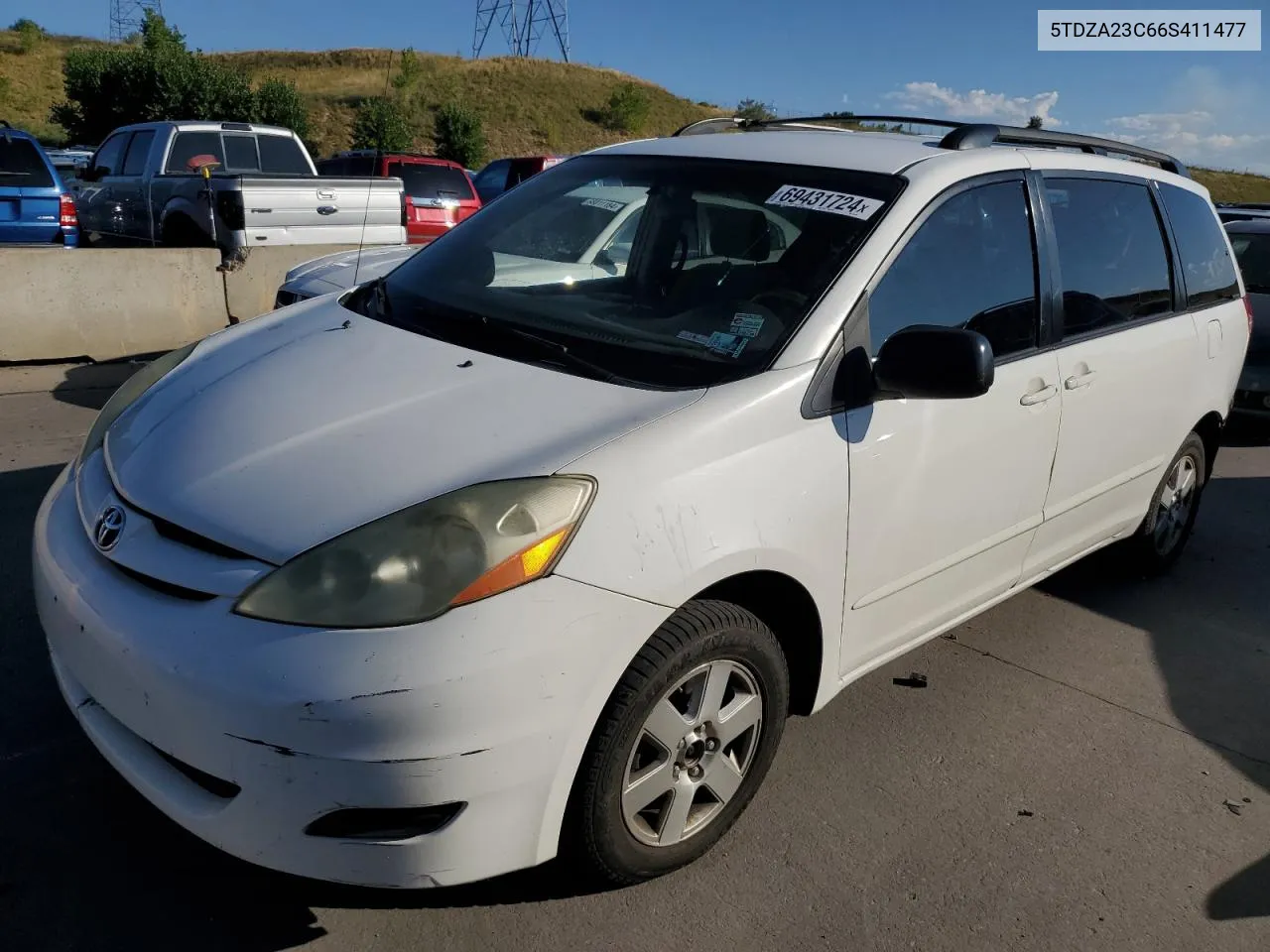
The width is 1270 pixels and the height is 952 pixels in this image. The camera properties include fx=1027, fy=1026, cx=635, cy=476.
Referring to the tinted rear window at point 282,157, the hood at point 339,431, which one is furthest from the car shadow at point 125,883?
the tinted rear window at point 282,157

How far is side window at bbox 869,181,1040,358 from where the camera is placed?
2.83 metres

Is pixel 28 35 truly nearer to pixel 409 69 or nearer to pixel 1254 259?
pixel 409 69

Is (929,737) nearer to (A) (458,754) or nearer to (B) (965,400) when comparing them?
(B) (965,400)

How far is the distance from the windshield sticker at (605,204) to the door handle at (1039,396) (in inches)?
A: 58.2

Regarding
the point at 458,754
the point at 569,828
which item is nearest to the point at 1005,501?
the point at 569,828

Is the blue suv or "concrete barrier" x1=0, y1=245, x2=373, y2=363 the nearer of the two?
"concrete barrier" x1=0, y1=245, x2=373, y2=363

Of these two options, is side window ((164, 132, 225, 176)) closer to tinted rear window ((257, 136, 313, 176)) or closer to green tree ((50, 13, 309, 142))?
tinted rear window ((257, 136, 313, 176))

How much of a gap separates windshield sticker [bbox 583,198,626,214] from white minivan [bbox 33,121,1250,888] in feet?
0.13

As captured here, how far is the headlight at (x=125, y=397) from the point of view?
282 centimetres

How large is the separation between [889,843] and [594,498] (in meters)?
1.38

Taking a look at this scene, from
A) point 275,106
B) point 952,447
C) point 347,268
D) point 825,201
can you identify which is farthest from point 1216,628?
point 275,106

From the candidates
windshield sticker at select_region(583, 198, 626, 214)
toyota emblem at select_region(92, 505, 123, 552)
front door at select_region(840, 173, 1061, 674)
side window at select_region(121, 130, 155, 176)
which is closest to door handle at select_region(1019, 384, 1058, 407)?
front door at select_region(840, 173, 1061, 674)

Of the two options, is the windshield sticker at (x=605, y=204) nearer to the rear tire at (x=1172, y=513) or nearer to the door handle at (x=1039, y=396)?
the door handle at (x=1039, y=396)

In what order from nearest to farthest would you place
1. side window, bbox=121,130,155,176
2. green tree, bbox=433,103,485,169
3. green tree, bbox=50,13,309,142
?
side window, bbox=121,130,155,176
green tree, bbox=50,13,309,142
green tree, bbox=433,103,485,169
